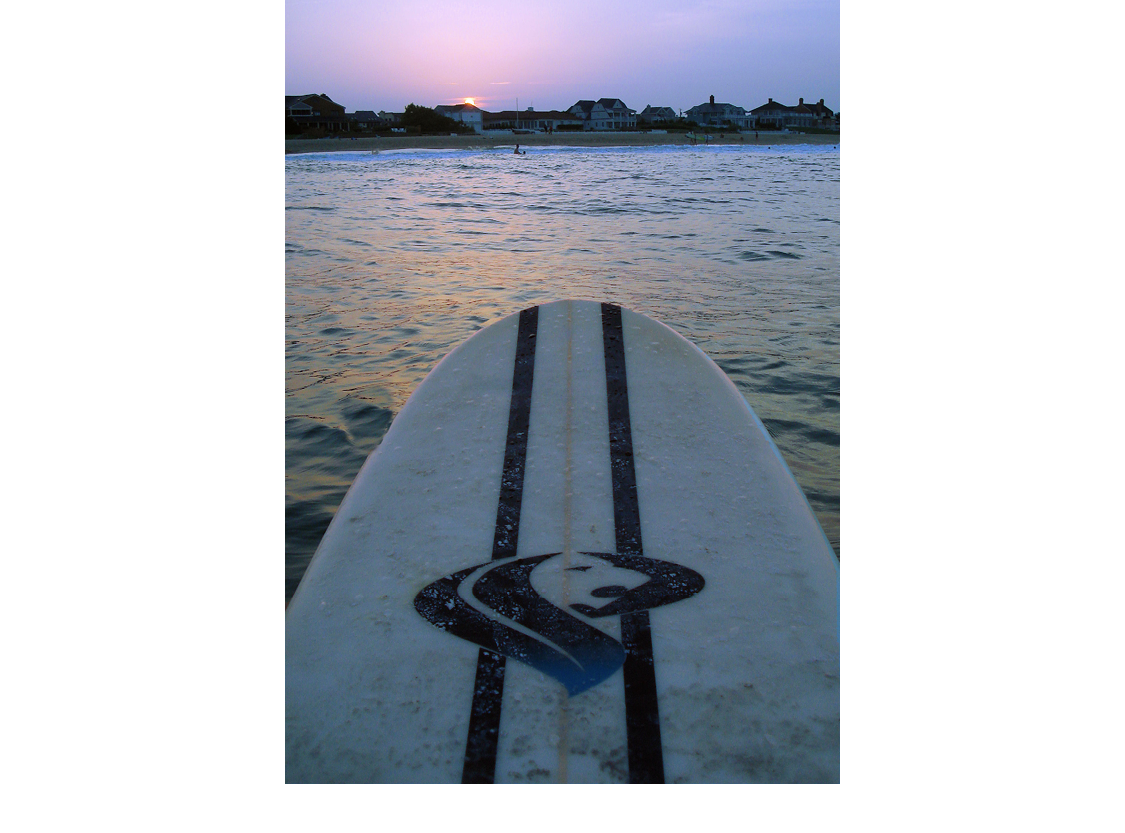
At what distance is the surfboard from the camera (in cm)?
129

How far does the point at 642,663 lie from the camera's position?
55.6 inches

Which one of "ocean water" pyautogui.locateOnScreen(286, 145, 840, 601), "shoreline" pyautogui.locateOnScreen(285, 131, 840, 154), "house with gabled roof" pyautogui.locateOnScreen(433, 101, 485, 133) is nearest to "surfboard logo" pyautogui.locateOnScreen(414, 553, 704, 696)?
"ocean water" pyautogui.locateOnScreen(286, 145, 840, 601)

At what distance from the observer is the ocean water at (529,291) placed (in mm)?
3486

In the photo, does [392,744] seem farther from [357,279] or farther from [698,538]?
[357,279]

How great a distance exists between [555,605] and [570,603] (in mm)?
32

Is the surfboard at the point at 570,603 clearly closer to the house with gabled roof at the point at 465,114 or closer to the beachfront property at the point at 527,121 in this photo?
the house with gabled roof at the point at 465,114

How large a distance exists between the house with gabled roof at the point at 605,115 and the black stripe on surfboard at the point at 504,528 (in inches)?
2146

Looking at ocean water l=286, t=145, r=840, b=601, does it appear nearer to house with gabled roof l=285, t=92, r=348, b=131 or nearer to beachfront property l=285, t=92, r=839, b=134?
house with gabled roof l=285, t=92, r=348, b=131

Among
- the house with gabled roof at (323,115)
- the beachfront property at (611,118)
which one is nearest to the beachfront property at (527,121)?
the beachfront property at (611,118)

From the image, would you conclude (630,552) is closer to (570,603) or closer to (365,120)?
(570,603)

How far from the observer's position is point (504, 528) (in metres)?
1.80

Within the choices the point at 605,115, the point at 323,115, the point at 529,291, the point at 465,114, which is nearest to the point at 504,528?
the point at 529,291

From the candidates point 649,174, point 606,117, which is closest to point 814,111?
point 606,117

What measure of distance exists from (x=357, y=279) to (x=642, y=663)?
5903 millimetres
